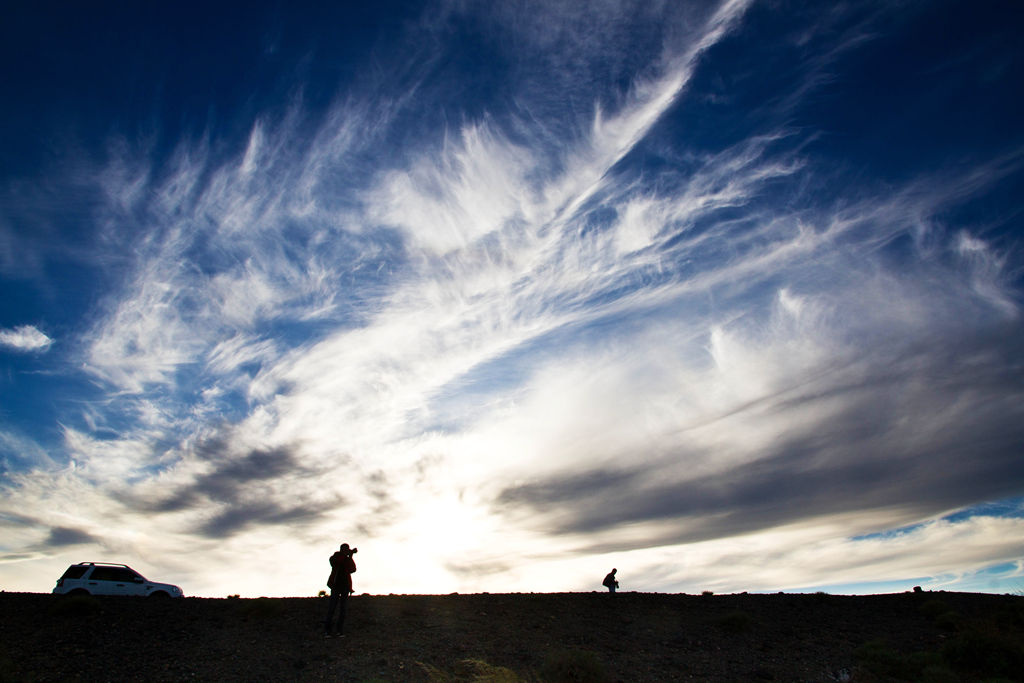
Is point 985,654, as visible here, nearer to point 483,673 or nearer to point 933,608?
point 933,608

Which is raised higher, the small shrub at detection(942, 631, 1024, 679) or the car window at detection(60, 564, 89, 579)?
the car window at detection(60, 564, 89, 579)

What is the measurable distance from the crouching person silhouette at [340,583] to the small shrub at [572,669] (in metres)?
7.03

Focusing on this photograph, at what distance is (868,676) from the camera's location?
16.9m

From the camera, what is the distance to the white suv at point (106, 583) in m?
22.0

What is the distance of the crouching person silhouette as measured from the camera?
59.0 feet

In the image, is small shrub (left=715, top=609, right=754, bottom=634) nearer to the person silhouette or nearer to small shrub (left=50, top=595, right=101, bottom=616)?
the person silhouette

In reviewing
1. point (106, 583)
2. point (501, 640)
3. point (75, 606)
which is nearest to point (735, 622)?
point (501, 640)

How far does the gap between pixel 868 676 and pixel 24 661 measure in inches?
970

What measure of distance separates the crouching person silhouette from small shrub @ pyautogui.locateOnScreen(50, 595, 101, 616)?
8357 mm

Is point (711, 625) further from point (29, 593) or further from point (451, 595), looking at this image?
point (29, 593)

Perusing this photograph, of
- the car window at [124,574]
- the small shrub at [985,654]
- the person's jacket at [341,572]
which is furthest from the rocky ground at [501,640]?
the car window at [124,574]

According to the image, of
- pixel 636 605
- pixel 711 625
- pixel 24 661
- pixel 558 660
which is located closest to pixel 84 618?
pixel 24 661

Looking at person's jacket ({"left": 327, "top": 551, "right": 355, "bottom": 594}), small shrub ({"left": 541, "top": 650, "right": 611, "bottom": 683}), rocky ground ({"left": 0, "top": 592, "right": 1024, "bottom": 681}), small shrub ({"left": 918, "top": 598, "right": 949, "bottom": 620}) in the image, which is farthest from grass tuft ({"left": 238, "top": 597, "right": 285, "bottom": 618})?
small shrub ({"left": 918, "top": 598, "right": 949, "bottom": 620})

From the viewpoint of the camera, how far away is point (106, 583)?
23.0 m
